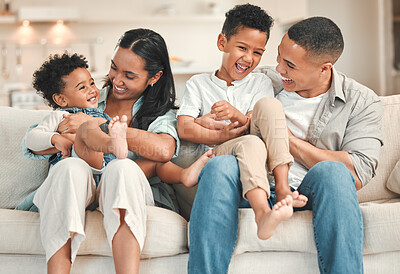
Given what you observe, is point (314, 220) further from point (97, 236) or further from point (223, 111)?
point (97, 236)

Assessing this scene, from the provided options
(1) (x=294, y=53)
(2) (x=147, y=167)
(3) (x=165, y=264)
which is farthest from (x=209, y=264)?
(1) (x=294, y=53)

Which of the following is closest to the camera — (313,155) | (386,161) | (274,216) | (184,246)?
(274,216)

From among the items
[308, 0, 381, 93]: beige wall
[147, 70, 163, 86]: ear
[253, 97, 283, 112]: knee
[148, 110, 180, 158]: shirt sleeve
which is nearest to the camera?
[253, 97, 283, 112]: knee

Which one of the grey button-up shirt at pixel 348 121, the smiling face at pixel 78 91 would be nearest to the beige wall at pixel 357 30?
the grey button-up shirt at pixel 348 121

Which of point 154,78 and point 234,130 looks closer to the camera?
point 234,130

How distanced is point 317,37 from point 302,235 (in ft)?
2.33

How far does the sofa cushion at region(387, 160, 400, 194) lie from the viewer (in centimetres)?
195

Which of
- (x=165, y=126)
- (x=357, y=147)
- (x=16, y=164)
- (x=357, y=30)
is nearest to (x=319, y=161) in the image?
(x=357, y=147)

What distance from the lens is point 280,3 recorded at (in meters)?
6.08

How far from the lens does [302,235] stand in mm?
Result: 1551

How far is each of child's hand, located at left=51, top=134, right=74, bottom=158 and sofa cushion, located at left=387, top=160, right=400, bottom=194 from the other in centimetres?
123

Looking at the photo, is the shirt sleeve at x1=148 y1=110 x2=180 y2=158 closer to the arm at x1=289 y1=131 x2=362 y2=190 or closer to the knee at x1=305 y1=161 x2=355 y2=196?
the arm at x1=289 y1=131 x2=362 y2=190

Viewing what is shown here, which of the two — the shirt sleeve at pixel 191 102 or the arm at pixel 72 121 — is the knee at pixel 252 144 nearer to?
the shirt sleeve at pixel 191 102

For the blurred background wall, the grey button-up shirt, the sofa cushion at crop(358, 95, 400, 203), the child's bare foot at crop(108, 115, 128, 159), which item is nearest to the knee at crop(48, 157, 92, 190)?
the child's bare foot at crop(108, 115, 128, 159)
